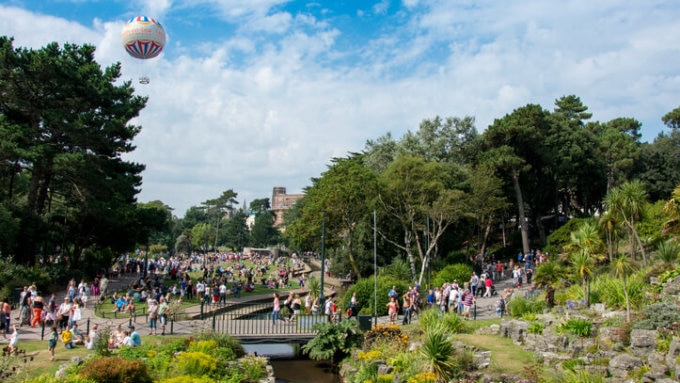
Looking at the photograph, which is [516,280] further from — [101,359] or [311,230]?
[101,359]

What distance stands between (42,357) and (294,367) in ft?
33.2

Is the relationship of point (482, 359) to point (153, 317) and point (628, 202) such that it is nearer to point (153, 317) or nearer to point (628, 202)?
point (628, 202)

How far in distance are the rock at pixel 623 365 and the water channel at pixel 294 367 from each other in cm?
1008

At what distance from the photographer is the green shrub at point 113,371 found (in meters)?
13.9

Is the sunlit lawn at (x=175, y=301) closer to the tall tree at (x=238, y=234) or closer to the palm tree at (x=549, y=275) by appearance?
the palm tree at (x=549, y=275)

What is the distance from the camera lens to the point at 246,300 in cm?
3584

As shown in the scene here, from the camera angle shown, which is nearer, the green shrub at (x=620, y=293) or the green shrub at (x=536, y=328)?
the green shrub at (x=536, y=328)

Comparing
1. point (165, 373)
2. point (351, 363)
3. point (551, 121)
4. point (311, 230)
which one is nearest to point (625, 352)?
point (351, 363)

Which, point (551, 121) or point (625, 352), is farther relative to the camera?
point (551, 121)

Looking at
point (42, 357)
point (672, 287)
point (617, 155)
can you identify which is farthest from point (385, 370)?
point (617, 155)

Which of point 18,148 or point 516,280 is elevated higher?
point 18,148

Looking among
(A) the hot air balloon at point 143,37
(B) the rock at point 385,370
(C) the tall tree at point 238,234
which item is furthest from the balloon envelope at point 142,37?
(C) the tall tree at point 238,234

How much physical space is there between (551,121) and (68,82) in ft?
133

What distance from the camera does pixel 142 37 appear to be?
3491cm
